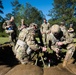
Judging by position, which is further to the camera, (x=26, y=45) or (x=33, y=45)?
(x=26, y=45)

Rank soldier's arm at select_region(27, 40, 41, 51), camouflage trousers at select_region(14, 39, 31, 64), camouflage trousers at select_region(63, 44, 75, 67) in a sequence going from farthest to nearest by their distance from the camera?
camouflage trousers at select_region(63, 44, 75, 67) < camouflage trousers at select_region(14, 39, 31, 64) < soldier's arm at select_region(27, 40, 41, 51)

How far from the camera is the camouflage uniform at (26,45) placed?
29.3ft

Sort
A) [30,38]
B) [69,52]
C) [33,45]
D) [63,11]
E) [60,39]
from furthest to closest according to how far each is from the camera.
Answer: [63,11]
[60,39]
[69,52]
[30,38]
[33,45]

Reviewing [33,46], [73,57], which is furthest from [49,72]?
[73,57]

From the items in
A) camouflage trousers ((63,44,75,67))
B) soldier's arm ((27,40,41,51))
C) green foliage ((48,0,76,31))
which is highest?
green foliage ((48,0,76,31))

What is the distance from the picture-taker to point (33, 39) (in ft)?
29.6

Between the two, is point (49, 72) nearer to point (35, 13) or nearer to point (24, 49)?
point (24, 49)

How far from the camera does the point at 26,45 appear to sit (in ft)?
29.8

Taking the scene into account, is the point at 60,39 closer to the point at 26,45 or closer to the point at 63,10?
the point at 26,45

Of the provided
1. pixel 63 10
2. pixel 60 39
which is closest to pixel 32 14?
pixel 63 10

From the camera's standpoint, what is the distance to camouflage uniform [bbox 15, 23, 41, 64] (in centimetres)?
895

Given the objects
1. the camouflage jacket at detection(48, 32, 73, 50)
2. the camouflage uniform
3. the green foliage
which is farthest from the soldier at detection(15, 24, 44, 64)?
the green foliage

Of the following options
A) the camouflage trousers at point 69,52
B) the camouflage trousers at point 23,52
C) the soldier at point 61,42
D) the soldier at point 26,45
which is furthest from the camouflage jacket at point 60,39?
the camouflage trousers at point 23,52

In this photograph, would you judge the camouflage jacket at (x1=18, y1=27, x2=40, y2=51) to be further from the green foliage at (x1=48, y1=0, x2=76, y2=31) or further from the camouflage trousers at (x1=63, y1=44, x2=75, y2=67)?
the green foliage at (x1=48, y1=0, x2=76, y2=31)
